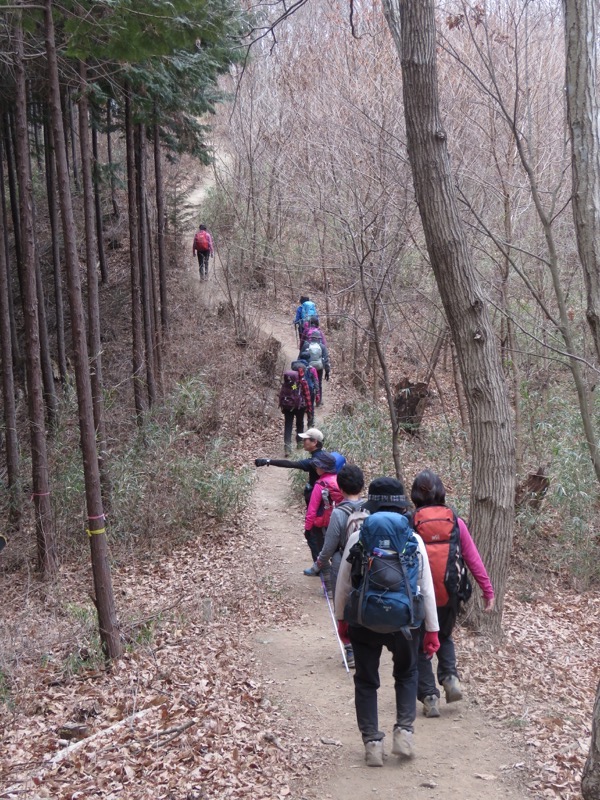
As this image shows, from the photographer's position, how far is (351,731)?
529 centimetres

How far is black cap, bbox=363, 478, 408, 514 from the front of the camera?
4516 millimetres

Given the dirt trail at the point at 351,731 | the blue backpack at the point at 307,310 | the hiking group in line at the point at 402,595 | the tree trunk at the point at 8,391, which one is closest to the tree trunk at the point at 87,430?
the dirt trail at the point at 351,731

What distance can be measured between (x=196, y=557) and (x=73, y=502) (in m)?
2.73

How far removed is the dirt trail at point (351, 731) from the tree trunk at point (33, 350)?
393 centimetres

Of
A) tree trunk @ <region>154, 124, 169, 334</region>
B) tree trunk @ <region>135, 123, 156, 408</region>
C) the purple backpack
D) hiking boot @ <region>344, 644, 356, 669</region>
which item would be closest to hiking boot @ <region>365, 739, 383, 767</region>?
hiking boot @ <region>344, 644, 356, 669</region>

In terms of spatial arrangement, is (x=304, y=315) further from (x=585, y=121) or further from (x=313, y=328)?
(x=585, y=121)

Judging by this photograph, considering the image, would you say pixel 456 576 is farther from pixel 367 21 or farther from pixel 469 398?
pixel 367 21

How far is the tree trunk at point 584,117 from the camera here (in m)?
4.55

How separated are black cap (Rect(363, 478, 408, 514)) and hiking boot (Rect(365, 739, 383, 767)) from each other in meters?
1.50

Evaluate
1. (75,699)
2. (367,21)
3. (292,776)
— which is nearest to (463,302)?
(292,776)

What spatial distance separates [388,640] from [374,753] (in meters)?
0.81

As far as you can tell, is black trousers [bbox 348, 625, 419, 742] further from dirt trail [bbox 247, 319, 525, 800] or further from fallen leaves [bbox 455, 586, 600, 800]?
fallen leaves [bbox 455, 586, 600, 800]

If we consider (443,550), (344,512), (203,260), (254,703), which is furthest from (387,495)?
(203,260)

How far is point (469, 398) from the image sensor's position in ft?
22.8
